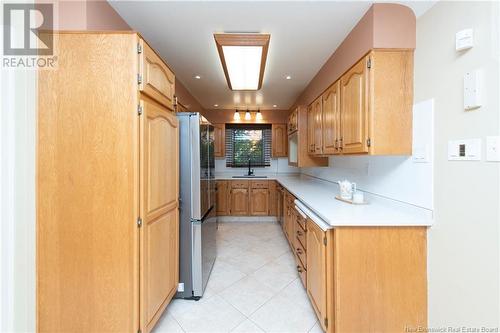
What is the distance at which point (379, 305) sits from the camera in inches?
54.1

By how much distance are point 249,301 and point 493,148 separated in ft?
6.60

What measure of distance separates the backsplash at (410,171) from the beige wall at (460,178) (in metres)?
0.06

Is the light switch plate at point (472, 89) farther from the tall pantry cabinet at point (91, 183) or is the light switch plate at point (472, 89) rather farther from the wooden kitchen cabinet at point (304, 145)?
the wooden kitchen cabinet at point (304, 145)

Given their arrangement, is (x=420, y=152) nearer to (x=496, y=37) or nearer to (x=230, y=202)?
(x=496, y=37)

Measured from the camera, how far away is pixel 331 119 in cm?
220

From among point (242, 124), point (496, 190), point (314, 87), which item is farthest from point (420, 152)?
point (242, 124)

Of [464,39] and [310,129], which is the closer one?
[464,39]

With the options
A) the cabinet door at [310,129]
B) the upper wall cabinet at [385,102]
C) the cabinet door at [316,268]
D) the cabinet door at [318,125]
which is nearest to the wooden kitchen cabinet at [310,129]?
the cabinet door at [310,129]

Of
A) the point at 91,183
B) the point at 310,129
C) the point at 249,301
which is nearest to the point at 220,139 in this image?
the point at 310,129

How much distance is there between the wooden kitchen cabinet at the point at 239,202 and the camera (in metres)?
4.43

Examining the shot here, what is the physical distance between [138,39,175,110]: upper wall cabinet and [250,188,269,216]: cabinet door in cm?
298

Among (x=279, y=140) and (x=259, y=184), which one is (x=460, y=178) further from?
(x=279, y=140)

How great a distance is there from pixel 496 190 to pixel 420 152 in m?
0.52

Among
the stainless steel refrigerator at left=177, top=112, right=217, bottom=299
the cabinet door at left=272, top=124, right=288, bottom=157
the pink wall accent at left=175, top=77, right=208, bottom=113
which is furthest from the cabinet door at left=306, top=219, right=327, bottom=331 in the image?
the cabinet door at left=272, top=124, right=288, bottom=157
